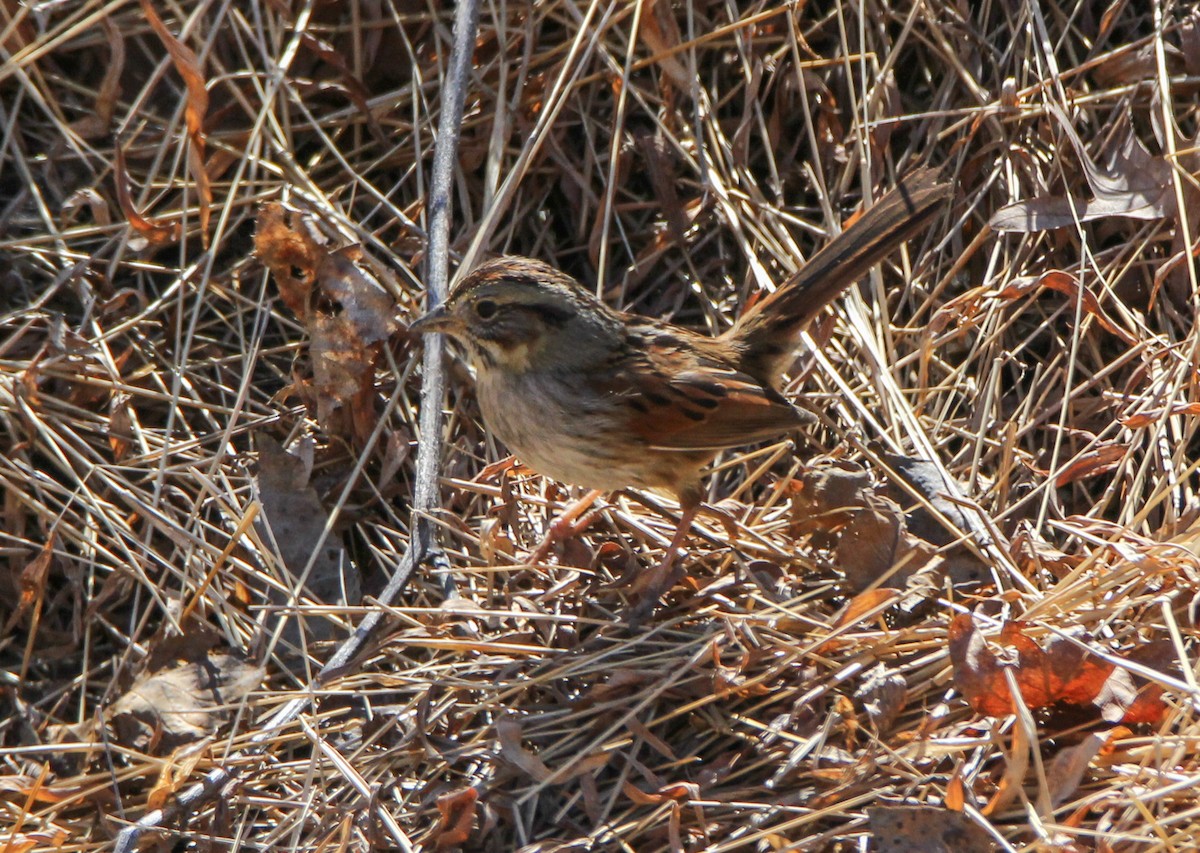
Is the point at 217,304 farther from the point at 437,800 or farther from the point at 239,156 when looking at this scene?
the point at 437,800

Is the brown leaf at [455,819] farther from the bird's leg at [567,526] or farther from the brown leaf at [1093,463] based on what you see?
the brown leaf at [1093,463]

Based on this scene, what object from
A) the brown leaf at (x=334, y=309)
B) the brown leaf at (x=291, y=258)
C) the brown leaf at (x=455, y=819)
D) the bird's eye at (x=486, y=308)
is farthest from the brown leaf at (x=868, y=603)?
the brown leaf at (x=291, y=258)

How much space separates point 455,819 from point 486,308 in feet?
5.15

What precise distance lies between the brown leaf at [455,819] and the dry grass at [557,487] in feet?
0.04

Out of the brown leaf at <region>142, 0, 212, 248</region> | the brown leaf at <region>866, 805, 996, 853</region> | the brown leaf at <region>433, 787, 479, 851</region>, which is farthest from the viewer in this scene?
the brown leaf at <region>142, 0, 212, 248</region>

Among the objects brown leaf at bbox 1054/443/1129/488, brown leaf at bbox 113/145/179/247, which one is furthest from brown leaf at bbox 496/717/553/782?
brown leaf at bbox 113/145/179/247

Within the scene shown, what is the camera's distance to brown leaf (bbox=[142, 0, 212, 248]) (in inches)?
186

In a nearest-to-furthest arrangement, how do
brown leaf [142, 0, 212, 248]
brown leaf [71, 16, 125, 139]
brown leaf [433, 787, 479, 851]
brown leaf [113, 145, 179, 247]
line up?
brown leaf [433, 787, 479, 851] → brown leaf [142, 0, 212, 248] → brown leaf [113, 145, 179, 247] → brown leaf [71, 16, 125, 139]

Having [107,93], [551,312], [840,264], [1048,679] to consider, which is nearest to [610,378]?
[551,312]

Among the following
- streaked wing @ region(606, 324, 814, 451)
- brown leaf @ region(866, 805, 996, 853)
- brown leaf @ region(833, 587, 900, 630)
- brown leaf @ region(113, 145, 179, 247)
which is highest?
brown leaf @ region(113, 145, 179, 247)

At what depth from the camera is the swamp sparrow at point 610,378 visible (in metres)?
4.16

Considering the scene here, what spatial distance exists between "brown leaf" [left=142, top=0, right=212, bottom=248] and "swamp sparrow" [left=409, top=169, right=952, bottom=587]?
3.82 ft

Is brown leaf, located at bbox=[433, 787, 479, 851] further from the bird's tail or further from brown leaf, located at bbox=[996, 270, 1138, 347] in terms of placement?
brown leaf, located at bbox=[996, 270, 1138, 347]

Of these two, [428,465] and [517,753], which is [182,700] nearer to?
[428,465]
